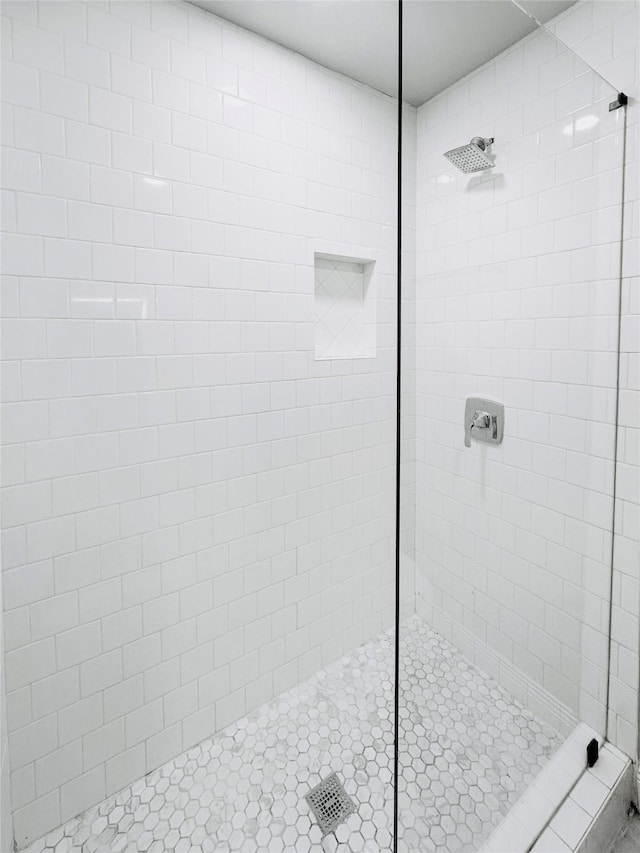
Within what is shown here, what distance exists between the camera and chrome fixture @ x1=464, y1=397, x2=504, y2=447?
114 centimetres

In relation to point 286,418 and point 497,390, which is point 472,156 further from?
point 286,418

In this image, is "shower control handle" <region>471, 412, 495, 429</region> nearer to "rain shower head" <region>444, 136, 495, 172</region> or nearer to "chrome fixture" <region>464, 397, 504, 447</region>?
"chrome fixture" <region>464, 397, 504, 447</region>

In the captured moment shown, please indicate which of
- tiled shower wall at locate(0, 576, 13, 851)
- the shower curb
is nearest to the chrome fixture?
the shower curb

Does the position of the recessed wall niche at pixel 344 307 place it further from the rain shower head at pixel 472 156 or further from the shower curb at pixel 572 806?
the shower curb at pixel 572 806

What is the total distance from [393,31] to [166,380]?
58.2 inches

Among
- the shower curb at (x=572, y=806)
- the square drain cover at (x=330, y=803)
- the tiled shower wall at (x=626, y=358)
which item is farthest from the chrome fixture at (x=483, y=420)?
the square drain cover at (x=330, y=803)

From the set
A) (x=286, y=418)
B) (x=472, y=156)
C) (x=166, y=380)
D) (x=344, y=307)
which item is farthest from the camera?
(x=344, y=307)

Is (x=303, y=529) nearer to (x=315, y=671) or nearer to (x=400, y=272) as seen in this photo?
(x=315, y=671)

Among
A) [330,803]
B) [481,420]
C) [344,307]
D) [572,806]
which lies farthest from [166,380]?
[572,806]

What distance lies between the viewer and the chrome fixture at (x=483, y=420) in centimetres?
114

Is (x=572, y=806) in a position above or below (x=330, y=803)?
above

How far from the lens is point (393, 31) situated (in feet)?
5.26

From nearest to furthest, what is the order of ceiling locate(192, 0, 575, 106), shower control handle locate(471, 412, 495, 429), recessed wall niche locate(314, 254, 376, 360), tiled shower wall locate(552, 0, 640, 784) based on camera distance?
ceiling locate(192, 0, 575, 106), shower control handle locate(471, 412, 495, 429), tiled shower wall locate(552, 0, 640, 784), recessed wall niche locate(314, 254, 376, 360)

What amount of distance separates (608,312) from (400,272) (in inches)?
29.3
